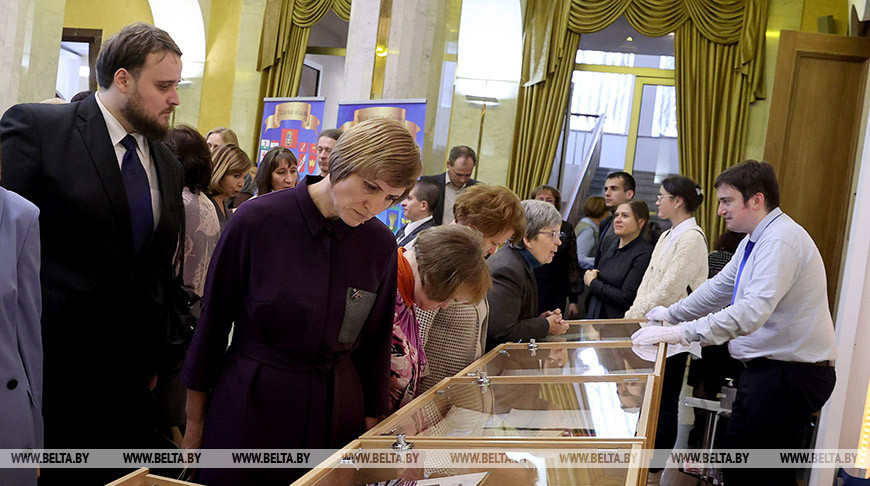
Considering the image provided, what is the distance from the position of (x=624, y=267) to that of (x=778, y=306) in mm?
1681

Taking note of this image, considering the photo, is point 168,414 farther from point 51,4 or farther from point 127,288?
point 51,4

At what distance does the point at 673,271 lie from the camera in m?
4.20

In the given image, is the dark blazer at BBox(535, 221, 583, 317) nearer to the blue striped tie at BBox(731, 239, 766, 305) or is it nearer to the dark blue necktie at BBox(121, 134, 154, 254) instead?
the blue striped tie at BBox(731, 239, 766, 305)

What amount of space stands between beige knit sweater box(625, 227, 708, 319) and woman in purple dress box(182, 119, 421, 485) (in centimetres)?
253

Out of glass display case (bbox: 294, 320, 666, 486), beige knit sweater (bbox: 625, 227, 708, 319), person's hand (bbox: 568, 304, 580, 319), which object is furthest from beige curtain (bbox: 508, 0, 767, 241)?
glass display case (bbox: 294, 320, 666, 486)

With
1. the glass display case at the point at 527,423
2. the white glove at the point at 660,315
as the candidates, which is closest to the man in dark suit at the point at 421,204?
the white glove at the point at 660,315

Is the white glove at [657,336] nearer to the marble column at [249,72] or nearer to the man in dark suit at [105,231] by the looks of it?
the man in dark suit at [105,231]

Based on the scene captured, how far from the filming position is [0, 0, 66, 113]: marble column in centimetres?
523

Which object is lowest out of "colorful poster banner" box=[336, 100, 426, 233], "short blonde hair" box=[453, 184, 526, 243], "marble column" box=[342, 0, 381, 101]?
"short blonde hair" box=[453, 184, 526, 243]

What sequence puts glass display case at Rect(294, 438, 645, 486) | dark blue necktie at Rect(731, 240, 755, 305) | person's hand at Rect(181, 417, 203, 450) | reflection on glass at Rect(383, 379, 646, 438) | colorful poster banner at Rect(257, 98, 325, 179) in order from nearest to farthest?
glass display case at Rect(294, 438, 645, 486), reflection on glass at Rect(383, 379, 646, 438), person's hand at Rect(181, 417, 203, 450), dark blue necktie at Rect(731, 240, 755, 305), colorful poster banner at Rect(257, 98, 325, 179)

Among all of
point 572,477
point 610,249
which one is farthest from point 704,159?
point 572,477

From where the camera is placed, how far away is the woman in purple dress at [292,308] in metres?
1.84

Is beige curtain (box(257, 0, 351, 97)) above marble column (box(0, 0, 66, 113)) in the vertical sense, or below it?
above

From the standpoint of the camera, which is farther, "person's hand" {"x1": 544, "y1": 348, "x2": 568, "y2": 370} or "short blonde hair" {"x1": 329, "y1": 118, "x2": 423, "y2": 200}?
"person's hand" {"x1": 544, "y1": 348, "x2": 568, "y2": 370}
